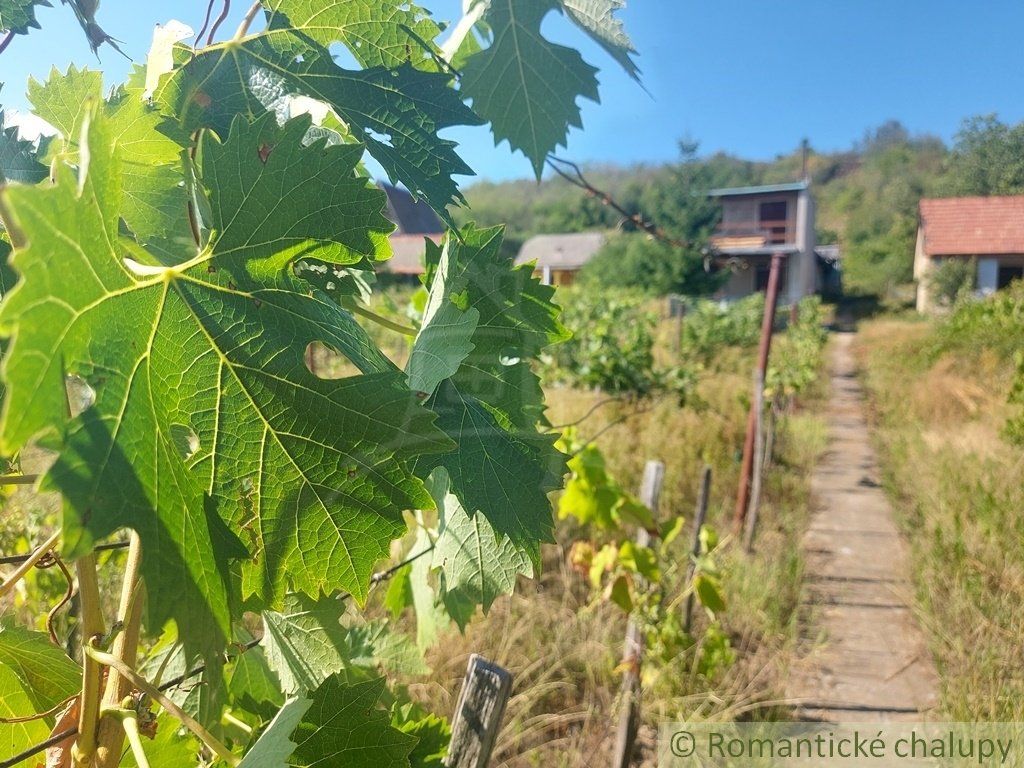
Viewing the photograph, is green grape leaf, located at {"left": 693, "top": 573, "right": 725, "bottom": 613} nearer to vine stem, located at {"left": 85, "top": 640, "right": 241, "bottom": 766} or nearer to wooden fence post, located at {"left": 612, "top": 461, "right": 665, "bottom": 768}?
wooden fence post, located at {"left": 612, "top": 461, "right": 665, "bottom": 768}

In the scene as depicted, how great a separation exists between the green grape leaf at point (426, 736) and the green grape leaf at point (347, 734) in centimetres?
19

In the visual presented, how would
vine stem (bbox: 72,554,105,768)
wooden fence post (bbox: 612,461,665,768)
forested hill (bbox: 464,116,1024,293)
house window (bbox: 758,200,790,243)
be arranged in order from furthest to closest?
1. house window (bbox: 758,200,790,243)
2. forested hill (bbox: 464,116,1024,293)
3. wooden fence post (bbox: 612,461,665,768)
4. vine stem (bbox: 72,554,105,768)

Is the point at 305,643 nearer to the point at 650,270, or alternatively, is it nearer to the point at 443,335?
the point at 443,335

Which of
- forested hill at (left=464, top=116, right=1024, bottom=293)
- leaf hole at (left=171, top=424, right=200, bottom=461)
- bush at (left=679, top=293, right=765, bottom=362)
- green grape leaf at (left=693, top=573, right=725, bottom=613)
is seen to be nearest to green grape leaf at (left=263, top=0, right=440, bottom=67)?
leaf hole at (left=171, top=424, right=200, bottom=461)

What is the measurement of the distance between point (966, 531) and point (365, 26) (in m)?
4.56

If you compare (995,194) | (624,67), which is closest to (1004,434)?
(624,67)

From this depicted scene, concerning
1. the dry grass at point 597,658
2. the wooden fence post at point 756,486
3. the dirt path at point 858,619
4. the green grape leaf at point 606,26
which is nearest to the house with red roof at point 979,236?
the dirt path at point 858,619

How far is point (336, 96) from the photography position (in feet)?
1.99

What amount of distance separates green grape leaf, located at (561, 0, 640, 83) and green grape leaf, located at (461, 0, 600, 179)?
0.03 meters

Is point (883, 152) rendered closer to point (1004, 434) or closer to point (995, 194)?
point (995, 194)

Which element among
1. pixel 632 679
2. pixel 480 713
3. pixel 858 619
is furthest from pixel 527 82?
pixel 858 619

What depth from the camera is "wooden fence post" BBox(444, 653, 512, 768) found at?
1.00 metres

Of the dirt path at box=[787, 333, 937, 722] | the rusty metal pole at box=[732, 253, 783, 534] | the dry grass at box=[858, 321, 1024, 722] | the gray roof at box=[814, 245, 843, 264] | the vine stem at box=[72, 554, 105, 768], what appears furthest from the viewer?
the gray roof at box=[814, 245, 843, 264]

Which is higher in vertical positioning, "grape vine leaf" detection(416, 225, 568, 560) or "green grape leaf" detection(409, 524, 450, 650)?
"grape vine leaf" detection(416, 225, 568, 560)
